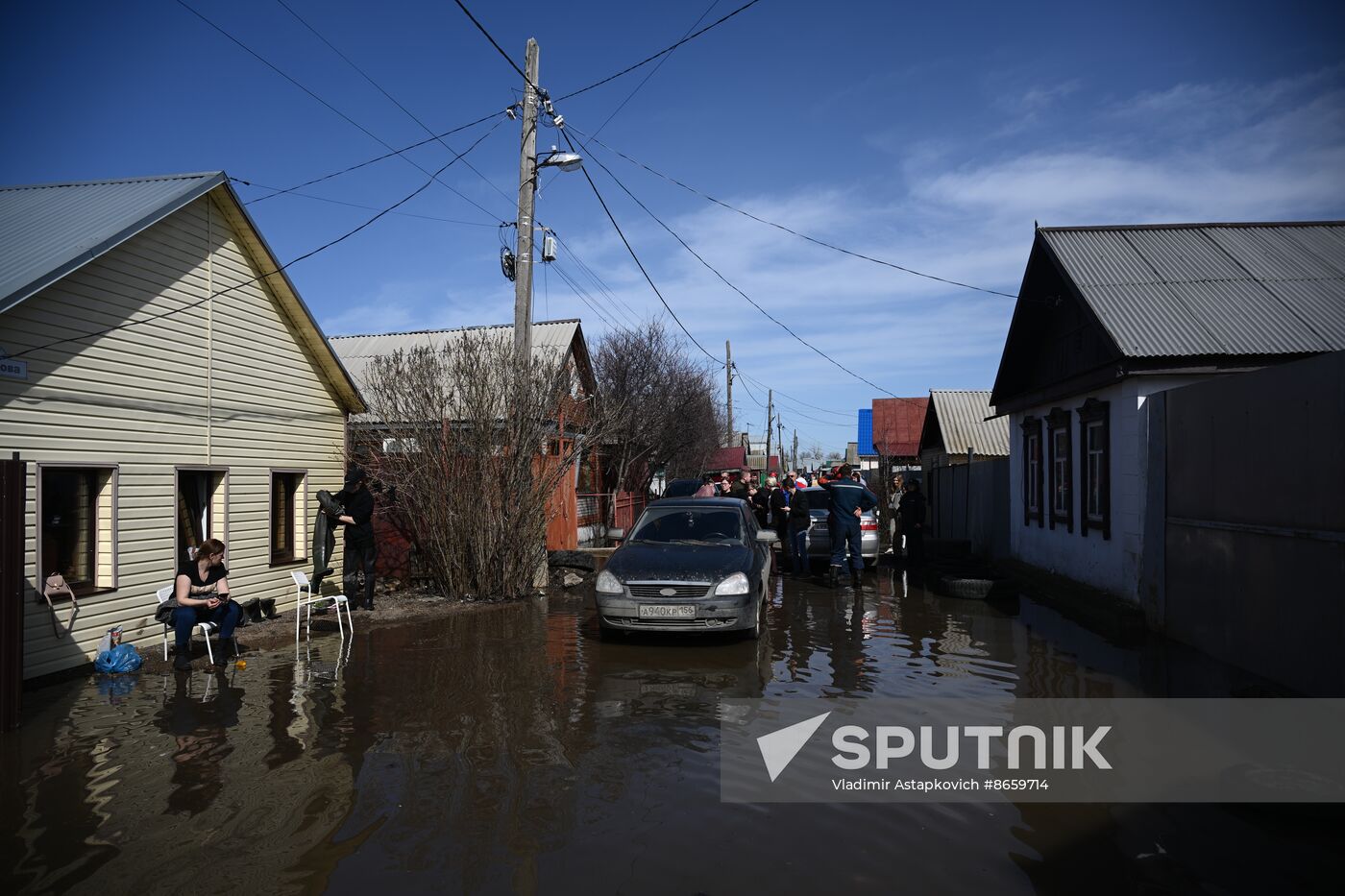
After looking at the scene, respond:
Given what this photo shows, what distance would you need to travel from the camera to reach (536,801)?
15.3ft

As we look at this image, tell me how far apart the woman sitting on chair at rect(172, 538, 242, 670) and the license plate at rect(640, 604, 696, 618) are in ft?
13.3

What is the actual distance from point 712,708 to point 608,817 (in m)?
2.16

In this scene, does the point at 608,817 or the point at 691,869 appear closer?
the point at 691,869

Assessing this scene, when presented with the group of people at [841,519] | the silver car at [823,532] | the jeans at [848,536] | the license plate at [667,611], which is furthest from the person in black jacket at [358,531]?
the silver car at [823,532]

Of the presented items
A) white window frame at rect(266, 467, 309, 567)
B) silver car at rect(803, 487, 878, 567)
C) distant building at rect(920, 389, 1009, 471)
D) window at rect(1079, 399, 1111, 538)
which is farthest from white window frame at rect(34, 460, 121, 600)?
distant building at rect(920, 389, 1009, 471)

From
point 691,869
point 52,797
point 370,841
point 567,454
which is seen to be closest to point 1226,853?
point 691,869

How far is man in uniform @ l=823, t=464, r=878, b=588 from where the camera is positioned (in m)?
12.6

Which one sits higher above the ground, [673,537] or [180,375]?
[180,375]

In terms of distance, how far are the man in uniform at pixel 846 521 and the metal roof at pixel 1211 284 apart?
4.02m

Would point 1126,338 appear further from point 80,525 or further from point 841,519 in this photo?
point 80,525

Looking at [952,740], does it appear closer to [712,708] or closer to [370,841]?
[712,708]

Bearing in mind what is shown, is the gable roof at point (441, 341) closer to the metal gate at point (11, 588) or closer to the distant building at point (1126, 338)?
the distant building at point (1126, 338)

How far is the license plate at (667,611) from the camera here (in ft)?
27.8

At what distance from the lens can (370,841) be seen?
418 cm
